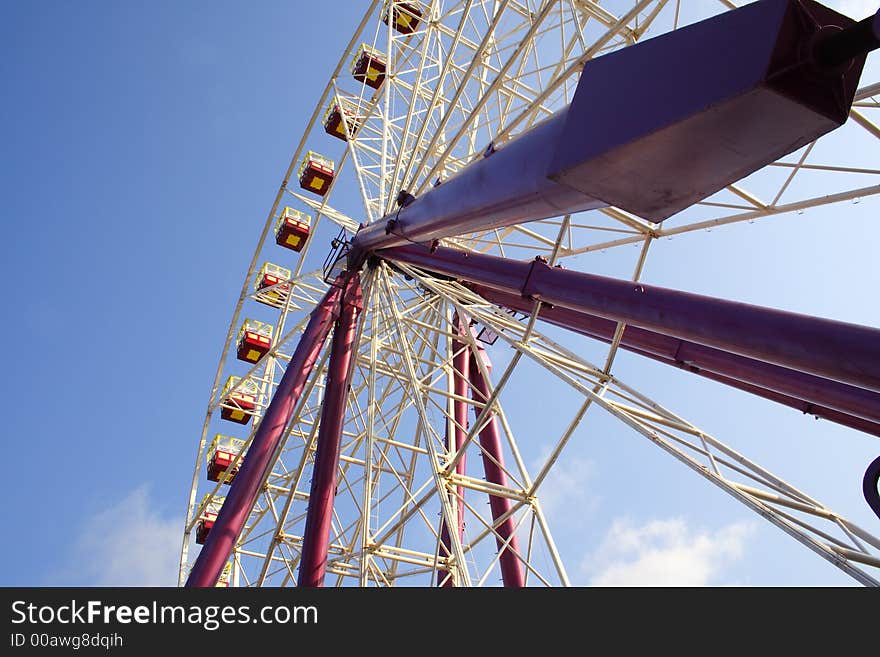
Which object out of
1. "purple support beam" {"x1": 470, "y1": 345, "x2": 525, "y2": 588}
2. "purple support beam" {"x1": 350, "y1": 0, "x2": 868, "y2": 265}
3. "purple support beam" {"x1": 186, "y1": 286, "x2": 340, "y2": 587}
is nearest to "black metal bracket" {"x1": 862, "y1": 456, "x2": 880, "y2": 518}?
"purple support beam" {"x1": 350, "y1": 0, "x2": 868, "y2": 265}

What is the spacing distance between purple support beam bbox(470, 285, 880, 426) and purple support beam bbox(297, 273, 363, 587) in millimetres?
3409

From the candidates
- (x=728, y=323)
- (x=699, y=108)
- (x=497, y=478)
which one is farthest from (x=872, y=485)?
(x=497, y=478)

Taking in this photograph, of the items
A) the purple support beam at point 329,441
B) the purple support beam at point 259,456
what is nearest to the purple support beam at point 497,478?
the purple support beam at point 329,441

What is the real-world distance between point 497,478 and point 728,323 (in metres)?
8.70

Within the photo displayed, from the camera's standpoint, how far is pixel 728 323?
4234mm

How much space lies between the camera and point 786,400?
24.3 feet

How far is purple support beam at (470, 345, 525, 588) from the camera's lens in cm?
1152

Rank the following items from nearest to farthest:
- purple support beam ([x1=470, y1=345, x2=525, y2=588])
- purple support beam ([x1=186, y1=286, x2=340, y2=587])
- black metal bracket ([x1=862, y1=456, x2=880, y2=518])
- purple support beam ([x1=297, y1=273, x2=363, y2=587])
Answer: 1. black metal bracket ([x1=862, y1=456, x2=880, y2=518])
2. purple support beam ([x1=186, y1=286, x2=340, y2=587])
3. purple support beam ([x1=297, y1=273, x2=363, y2=587])
4. purple support beam ([x1=470, y1=345, x2=525, y2=588])

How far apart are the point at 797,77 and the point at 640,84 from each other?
696mm

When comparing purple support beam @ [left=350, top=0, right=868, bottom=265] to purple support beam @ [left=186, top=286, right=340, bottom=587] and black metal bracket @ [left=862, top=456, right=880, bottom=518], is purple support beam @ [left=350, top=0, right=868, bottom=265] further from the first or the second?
purple support beam @ [left=186, top=286, right=340, bottom=587]

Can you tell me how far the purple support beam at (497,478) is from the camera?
11.5 m
